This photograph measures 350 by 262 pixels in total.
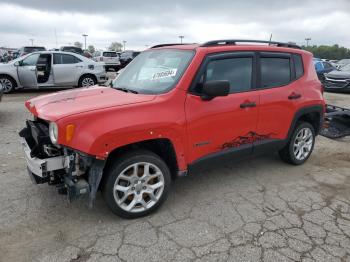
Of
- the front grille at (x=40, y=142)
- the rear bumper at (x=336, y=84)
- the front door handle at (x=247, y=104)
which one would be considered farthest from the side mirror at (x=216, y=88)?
the rear bumper at (x=336, y=84)

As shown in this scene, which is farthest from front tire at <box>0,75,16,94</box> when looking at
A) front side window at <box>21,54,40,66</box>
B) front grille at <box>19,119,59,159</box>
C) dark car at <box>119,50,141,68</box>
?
dark car at <box>119,50,141,68</box>

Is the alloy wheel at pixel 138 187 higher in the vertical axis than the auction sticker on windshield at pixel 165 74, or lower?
lower

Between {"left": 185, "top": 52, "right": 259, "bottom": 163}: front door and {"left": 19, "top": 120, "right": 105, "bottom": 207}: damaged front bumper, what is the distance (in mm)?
1139

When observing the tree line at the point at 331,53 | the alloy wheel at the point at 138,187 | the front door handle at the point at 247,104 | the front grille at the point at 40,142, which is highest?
the tree line at the point at 331,53

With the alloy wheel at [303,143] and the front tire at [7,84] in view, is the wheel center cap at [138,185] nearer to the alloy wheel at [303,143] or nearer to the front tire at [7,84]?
the alloy wheel at [303,143]

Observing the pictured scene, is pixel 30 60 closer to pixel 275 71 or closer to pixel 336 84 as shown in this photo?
pixel 275 71

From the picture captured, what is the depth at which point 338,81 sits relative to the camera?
1514 cm

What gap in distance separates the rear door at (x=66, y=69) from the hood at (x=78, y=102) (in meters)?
8.88

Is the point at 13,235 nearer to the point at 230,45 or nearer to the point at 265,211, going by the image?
the point at 265,211

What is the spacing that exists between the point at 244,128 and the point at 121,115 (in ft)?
5.77

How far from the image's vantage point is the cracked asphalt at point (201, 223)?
9.75 feet

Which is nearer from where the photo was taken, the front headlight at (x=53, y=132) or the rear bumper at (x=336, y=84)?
the front headlight at (x=53, y=132)

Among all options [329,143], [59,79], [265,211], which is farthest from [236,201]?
[59,79]

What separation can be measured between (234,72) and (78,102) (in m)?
1.96
